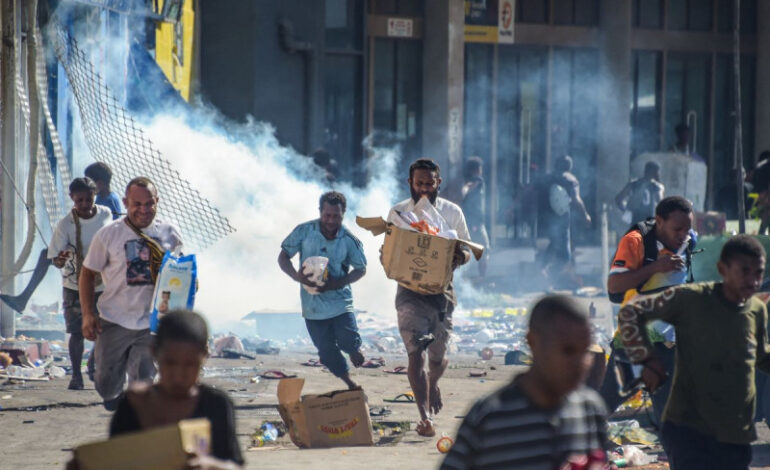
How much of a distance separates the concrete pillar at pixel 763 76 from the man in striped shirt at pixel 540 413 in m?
18.8

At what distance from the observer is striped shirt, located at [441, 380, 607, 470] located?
11.0ft

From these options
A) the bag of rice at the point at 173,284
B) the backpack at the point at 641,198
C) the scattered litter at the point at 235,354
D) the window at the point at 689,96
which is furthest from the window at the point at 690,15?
the bag of rice at the point at 173,284

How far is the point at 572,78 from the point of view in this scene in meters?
20.1

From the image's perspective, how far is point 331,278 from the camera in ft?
29.2

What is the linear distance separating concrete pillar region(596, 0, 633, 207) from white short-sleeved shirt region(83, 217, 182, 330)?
45.1ft

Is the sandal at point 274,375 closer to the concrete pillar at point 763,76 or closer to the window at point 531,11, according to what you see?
the window at point 531,11

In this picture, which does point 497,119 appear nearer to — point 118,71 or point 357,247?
point 118,71

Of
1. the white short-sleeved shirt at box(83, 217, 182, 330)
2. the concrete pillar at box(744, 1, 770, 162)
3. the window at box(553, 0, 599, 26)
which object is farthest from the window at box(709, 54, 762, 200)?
the white short-sleeved shirt at box(83, 217, 182, 330)

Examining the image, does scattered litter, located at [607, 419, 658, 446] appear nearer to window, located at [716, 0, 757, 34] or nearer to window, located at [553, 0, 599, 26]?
window, located at [553, 0, 599, 26]

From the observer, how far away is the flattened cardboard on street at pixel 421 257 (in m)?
8.09

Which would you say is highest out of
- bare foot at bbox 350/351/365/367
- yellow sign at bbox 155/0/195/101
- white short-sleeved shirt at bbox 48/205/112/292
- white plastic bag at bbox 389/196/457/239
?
yellow sign at bbox 155/0/195/101

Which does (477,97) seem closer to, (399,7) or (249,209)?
(399,7)

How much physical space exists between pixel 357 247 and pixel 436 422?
1403 mm

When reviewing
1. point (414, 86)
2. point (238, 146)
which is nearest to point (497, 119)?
point (414, 86)
